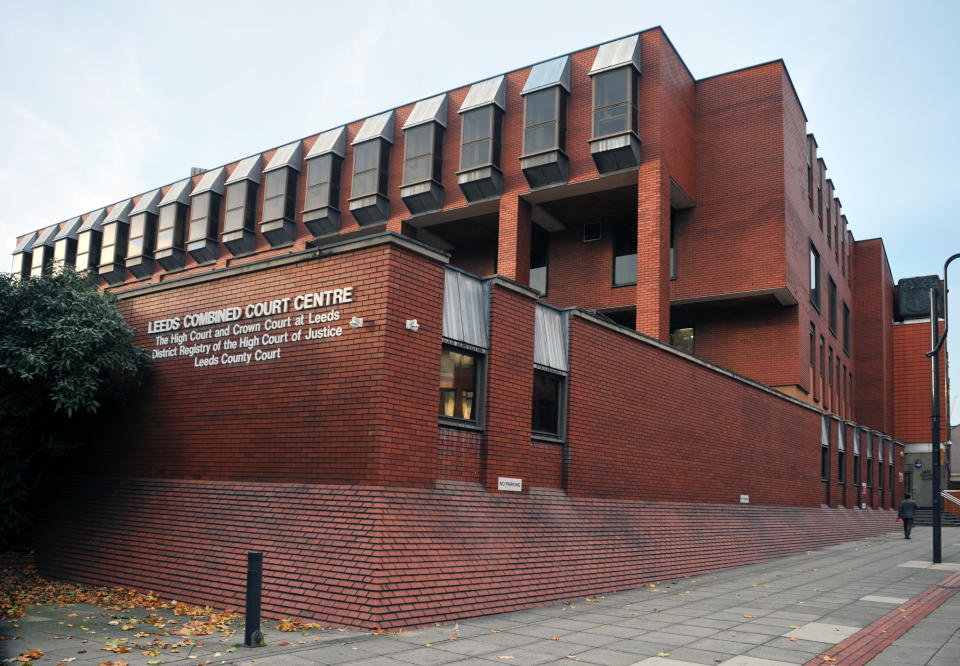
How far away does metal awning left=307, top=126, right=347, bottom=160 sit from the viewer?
30.8 metres

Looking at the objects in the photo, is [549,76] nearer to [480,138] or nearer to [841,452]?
[480,138]

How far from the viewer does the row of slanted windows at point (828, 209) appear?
109 ft

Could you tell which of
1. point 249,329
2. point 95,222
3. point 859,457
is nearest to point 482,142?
point 249,329

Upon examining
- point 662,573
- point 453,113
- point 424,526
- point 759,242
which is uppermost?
point 453,113

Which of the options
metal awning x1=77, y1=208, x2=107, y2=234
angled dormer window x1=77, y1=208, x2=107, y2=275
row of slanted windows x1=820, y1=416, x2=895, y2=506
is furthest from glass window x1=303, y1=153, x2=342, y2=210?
row of slanted windows x1=820, y1=416, x2=895, y2=506

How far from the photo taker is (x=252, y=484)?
465 inches

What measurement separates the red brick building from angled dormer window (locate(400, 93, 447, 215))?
106 mm

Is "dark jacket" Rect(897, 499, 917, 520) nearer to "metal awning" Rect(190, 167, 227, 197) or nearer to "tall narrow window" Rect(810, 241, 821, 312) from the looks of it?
"tall narrow window" Rect(810, 241, 821, 312)

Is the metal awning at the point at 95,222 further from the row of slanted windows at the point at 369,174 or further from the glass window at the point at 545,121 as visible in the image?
the glass window at the point at 545,121

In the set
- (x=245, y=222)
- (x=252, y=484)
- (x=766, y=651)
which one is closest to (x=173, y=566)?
(x=252, y=484)

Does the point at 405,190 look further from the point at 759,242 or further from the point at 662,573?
the point at 662,573

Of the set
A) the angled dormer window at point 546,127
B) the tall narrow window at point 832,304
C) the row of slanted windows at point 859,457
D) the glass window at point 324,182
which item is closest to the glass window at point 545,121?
the angled dormer window at point 546,127

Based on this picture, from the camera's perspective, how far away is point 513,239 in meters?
26.3

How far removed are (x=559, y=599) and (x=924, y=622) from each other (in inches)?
A: 187
